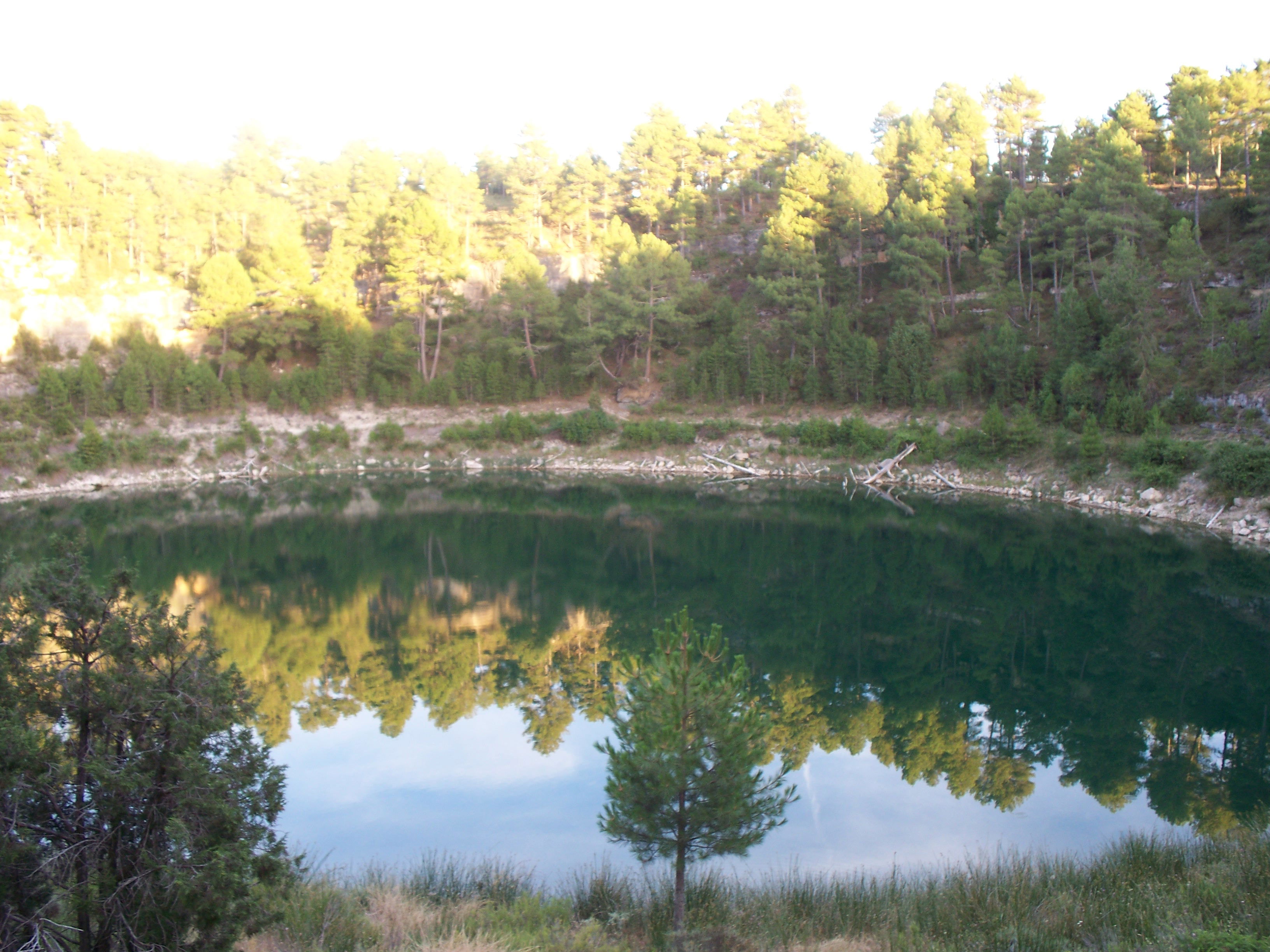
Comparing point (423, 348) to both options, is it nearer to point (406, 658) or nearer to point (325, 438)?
point (325, 438)

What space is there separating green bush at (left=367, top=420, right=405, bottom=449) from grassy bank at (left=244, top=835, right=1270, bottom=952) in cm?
3841

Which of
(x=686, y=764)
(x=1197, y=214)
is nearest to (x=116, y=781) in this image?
(x=686, y=764)

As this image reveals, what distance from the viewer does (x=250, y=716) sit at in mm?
4801

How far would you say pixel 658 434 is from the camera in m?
43.7

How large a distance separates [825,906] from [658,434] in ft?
122

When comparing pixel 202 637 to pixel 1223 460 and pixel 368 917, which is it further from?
pixel 1223 460

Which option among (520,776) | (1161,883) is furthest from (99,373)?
(1161,883)

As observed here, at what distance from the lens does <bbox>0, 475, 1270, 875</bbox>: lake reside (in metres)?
9.31

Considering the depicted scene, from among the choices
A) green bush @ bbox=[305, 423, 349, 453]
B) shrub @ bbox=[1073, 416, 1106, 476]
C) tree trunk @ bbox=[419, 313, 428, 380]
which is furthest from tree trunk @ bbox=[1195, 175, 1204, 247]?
green bush @ bbox=[305, 423, 349, 453]

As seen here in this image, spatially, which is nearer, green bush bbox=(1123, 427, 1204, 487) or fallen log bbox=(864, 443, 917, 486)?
green bush bbox=(1123, 427, 1204, 487)

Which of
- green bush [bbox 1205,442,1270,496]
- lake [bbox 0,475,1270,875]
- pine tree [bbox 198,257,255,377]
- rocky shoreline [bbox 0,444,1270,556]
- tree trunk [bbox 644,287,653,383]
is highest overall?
pine tree [bbox 198,257,255,377]

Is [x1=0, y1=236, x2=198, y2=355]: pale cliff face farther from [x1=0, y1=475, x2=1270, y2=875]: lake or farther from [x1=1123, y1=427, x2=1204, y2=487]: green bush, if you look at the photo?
[x1=1123, y1=427, x2=1204, y2=487]: green bush

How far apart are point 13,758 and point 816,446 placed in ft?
125

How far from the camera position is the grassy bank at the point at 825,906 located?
5523 millimetres
